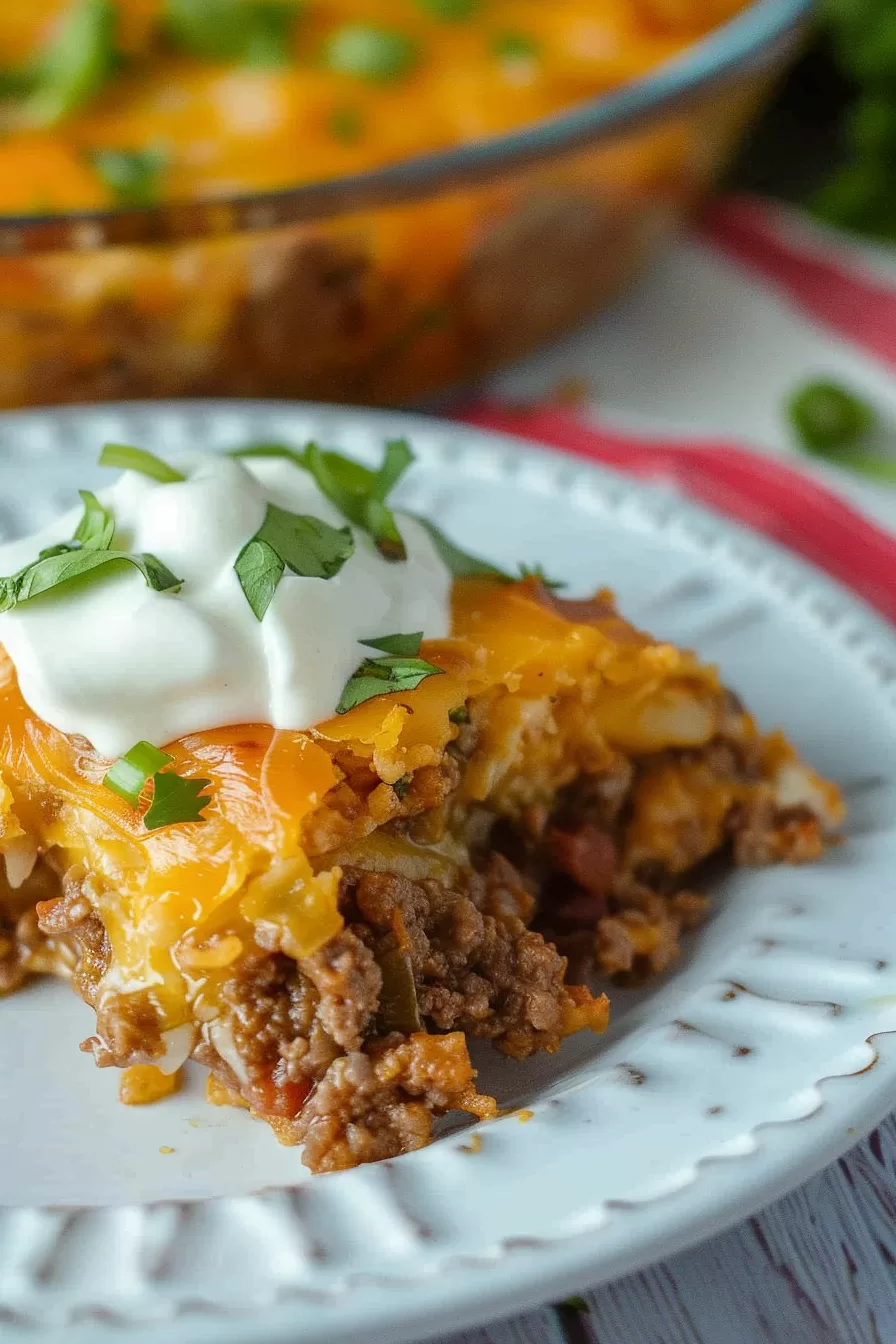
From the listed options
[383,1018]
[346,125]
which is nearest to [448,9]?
[346,125]

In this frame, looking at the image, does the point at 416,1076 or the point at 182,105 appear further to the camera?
the point at 182,105

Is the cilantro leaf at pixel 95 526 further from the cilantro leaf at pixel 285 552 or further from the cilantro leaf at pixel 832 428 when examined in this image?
the cilantro leaf at pixel 832 428

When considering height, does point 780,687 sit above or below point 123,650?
below

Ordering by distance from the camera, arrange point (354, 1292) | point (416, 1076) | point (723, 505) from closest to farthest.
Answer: point (354, 1292) < point (416, 1076) < point (723, 505)

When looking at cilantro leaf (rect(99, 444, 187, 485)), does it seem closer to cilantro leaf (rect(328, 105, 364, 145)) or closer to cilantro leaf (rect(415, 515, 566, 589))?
cilantro leaf (rect(415, 515, 566, 589))

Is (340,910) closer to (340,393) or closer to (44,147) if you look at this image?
(340,393)

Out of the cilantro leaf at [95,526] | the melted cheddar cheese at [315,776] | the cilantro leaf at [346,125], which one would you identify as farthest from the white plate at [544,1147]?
the cilantro leaf at [346,125]

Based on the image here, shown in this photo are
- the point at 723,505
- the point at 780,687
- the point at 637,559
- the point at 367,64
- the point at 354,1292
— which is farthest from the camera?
the point at 367,64

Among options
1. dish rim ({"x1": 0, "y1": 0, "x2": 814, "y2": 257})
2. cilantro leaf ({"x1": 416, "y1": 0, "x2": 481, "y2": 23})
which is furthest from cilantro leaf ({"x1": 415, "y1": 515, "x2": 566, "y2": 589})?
cilantro leaf ({"x1": 416, "y1": 0, "x2": 481, "y2": 23})

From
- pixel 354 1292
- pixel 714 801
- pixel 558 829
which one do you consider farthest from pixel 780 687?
pixel 354 1292
